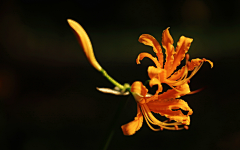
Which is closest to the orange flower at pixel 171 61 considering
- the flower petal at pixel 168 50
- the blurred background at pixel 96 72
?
the flower petal at pixel 168 50

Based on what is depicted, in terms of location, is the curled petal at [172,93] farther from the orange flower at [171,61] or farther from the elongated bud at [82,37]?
the elongated bud at [82,37]

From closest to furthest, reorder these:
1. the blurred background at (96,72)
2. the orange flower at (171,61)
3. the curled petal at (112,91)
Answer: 1. the curled petal at (112,91)
2. the orange flower at (171,61)
3. the blurred background at (96,72)

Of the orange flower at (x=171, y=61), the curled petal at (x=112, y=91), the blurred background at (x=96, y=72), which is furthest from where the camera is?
the blurred background at (x=96, y=72)

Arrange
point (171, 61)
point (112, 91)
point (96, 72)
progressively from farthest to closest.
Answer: point (96, 72) → point (171, 61) → point (112, 91)

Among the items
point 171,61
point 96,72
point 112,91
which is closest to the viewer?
point 112,91

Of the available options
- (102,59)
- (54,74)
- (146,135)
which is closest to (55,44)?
(54,74)

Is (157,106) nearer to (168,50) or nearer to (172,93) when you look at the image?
(172,93)

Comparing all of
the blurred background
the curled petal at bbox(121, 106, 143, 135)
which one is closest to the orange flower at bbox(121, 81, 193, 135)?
the curled petal at bbox(121, 106, 143, 135)

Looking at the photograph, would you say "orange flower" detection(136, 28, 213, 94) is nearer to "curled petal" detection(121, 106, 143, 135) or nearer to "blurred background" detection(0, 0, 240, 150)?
"curled petal" detection(121, 106, 143, 135)

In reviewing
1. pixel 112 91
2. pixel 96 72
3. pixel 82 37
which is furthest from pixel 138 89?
pixel 96 72
